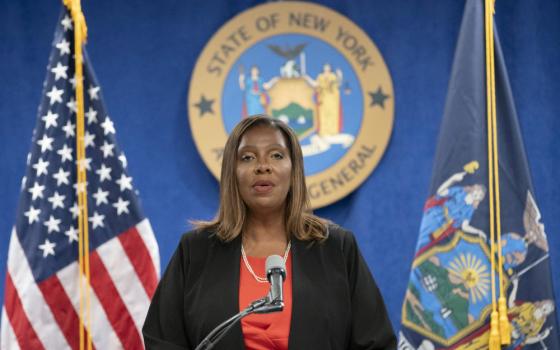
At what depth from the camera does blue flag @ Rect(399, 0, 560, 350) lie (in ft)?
10.6

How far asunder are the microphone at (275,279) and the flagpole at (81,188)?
4.88ft

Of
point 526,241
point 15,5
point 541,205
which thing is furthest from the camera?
point 15,5

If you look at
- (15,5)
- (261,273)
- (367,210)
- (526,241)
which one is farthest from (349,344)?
(15,5)

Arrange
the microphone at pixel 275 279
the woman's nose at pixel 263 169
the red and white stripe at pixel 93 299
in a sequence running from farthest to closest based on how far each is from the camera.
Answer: the red and white stripe at pixel 93 299 < the woman's nose at pixel 263 169 < the microphone at pixel 275 279

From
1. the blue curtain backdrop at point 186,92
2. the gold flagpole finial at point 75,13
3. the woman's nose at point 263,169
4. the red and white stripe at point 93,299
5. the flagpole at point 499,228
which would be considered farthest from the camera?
the blue curtain backdrop at point 186,92

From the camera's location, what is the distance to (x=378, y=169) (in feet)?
13.2

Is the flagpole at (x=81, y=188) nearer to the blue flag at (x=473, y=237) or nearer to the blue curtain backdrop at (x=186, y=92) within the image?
the blue curtain backdrop at (x=186, y=92)

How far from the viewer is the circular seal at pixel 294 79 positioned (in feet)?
13.3

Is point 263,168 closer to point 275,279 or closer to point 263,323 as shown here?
point 263,323

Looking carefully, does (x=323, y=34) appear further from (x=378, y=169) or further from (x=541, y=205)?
(x=541, y=205)

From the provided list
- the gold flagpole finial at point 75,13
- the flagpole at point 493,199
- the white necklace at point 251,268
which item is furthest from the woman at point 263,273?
the gold flagpole finial at point 75,13

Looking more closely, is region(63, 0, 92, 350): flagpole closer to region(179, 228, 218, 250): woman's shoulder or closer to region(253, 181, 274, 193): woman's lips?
region(179, 228, 218, 250): woman's shoulder

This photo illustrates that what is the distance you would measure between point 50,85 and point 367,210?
1.42 meters

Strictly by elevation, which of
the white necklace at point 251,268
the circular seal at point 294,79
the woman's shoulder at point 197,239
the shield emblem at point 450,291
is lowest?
the shield emblem at point 450,291
